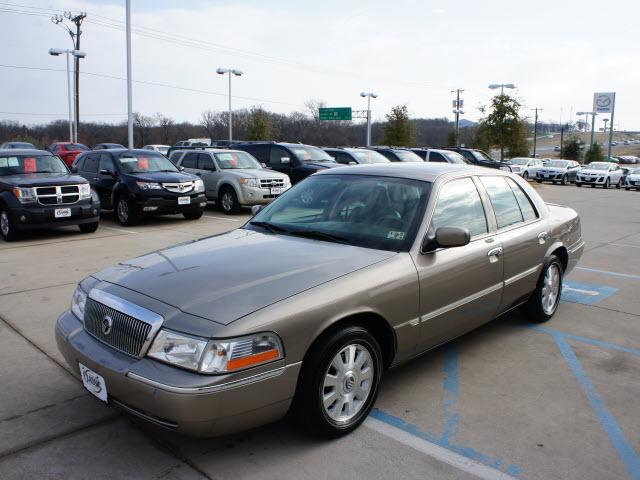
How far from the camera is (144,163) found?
13047mm

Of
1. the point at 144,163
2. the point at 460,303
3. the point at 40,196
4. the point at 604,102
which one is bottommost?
the point at 460,303

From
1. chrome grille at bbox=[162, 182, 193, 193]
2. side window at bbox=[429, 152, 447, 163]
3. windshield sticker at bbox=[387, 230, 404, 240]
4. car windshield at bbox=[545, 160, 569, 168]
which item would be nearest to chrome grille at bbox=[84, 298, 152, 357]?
windshield sticker at bbox=[387, 230, 404, 240]

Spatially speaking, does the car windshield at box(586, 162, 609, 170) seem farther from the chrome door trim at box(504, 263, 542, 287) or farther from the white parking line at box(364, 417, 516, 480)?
the white parking line at box(364, 417, 516, 480)

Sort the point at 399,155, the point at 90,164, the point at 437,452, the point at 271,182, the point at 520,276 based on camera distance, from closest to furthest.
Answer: the point at 437,452, the point at 520,276, the point at 90,164, the point at 271,182, the point at 399,155

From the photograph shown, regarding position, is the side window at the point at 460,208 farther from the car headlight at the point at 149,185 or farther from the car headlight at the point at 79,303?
the car headlight at the point at 149,185

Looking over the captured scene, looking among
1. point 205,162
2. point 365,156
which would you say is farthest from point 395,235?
point 365,156

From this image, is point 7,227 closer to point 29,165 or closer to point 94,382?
point 29,165

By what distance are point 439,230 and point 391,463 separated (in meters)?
1.51

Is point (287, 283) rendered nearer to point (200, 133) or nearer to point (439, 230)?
point (439, 230)

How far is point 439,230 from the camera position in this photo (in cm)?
375

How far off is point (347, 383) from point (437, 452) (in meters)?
0.63

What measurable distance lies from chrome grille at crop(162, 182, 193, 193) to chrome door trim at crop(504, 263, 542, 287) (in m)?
8.96

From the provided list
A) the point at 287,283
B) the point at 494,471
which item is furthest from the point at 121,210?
the point at 494,471

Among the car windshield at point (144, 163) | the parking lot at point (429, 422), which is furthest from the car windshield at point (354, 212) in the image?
the car windshield at point (144, 163)
